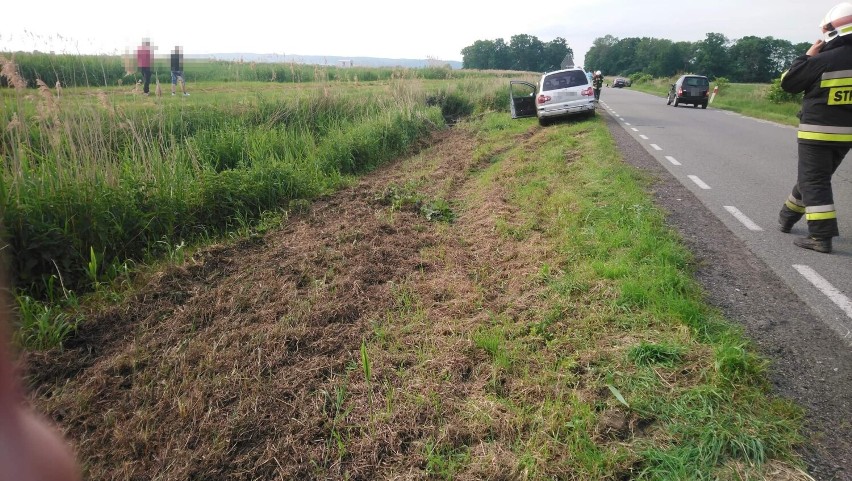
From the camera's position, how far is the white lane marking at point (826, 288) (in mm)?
3512

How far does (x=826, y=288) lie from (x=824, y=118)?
1872 millimetres

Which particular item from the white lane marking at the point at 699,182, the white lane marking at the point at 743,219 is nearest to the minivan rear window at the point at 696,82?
the white lane marking at the point at 699,182

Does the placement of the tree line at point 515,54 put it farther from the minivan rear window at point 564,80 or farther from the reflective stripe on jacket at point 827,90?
the reflective stripe on jacket at point 827,90

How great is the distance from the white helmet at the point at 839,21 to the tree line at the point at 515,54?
12190 centimetres

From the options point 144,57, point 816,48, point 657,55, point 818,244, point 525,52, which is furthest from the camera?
point 525,52

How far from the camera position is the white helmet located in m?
4.46

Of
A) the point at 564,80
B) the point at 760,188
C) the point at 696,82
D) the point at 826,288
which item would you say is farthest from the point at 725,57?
the point at 826,288

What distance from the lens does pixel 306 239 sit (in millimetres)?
5148

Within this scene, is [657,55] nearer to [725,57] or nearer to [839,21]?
[725,57]

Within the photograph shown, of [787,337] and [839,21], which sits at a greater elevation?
[839,21]

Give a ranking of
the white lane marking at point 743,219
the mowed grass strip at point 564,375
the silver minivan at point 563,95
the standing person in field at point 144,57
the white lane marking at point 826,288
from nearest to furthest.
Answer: the mowed grass strip at point 564,375 < the white lane marking at point 826,288 < the white lane marking at point 743,219 < the standing person in field at point 144,57 < the silver minivan at point 563,95

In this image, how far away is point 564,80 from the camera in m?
13.6

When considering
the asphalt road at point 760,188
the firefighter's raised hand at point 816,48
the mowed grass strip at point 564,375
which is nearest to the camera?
the mowed grass strip at point 564,375

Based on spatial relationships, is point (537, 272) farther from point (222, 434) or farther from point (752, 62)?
point (752, 62)
